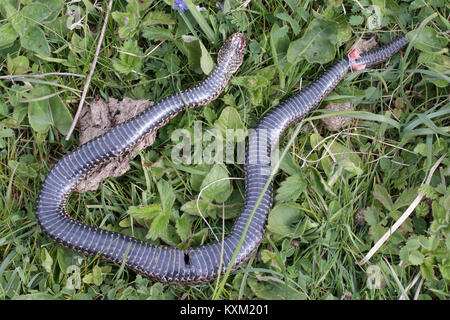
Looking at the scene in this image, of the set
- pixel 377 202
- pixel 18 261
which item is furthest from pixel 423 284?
pixel 18 261

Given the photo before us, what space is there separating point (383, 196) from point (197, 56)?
2.48m

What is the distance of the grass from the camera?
4.10m

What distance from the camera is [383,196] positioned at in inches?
168

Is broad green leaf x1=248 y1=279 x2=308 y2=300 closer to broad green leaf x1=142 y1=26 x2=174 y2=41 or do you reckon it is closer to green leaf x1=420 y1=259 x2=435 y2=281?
green leaf x1=420 y1=259 x2=435 y2=281

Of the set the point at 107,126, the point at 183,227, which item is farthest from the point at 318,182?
the point at 107,126

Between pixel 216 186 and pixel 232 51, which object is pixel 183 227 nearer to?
pixel 216 186

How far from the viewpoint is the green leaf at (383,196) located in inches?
167

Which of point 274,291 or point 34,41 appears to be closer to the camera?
point 274,291

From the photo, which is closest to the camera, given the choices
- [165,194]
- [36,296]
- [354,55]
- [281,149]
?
[36,296]

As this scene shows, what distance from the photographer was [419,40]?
446 centimetres

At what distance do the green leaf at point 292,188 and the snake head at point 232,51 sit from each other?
1355 millimetres

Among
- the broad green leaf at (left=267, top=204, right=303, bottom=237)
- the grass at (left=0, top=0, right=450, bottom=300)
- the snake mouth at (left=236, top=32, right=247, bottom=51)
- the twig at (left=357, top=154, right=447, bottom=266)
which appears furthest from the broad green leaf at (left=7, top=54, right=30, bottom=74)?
the twig at (left=357, top=154, right=447, bottom=266)

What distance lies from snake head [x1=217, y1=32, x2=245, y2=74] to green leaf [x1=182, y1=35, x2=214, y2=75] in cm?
14

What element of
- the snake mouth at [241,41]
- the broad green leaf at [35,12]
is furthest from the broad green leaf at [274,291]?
the broad green leaf at [35,12]
